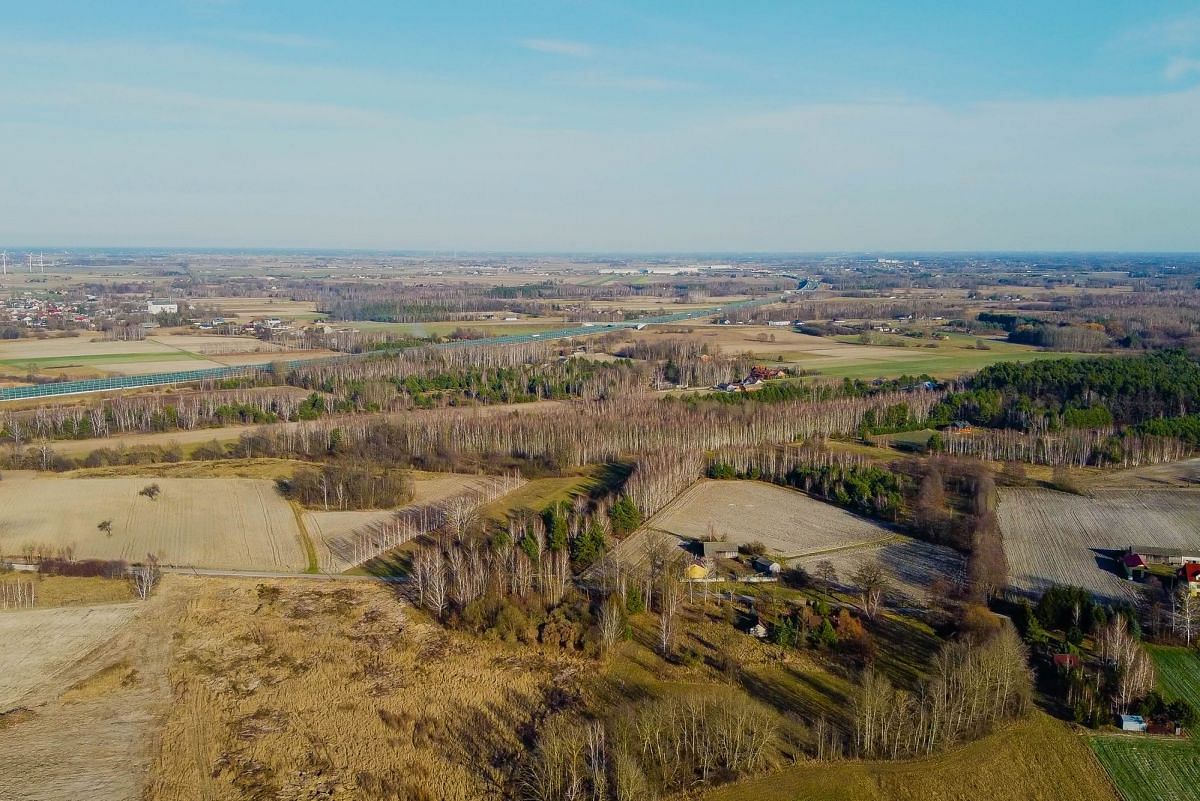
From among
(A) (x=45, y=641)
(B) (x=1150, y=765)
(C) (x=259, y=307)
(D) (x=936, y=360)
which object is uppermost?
(C) (x=259, y=307)

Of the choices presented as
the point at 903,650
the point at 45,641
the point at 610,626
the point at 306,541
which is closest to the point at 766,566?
the point at 903,650

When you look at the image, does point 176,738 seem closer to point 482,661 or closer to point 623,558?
point 482,661

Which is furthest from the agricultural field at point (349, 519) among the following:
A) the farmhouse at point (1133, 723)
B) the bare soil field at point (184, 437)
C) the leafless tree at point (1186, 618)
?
the leafless tree at point (1186, 618)

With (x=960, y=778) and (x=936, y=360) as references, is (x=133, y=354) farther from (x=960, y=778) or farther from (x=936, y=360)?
(x=960, y=778)

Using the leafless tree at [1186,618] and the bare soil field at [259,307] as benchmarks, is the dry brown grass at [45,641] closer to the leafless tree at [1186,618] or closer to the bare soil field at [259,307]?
the leafless tree at [1186,618]

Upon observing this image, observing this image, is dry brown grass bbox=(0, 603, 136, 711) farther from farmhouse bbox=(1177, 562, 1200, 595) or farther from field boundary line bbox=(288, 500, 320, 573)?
farmhouse bbox=(1177, 562, 1200, 595)
